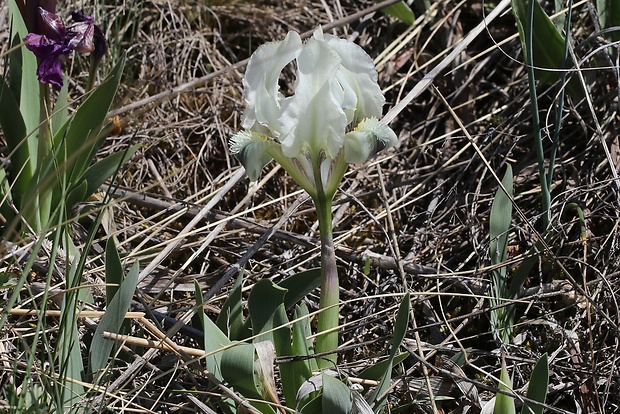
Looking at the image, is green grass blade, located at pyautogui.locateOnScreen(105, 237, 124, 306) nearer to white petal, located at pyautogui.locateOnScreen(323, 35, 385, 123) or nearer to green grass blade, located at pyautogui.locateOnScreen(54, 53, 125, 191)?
green grass blade, located at pyautogui.locateOnScreen(54, 53, 125, 191)

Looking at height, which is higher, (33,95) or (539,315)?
(33,95)

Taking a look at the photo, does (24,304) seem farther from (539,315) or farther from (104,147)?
(539,315)

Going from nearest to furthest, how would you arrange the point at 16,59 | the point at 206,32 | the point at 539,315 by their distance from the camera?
the point at 539,315 → the point at 16,59 → the point at 206,32

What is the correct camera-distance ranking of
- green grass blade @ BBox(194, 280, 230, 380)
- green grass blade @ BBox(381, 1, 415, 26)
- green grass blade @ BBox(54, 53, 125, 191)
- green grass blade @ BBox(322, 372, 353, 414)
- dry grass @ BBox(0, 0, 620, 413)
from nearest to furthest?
1. green grass blade @ BBox(322, 372, 353, 414)
2. green grass blade @ BBox(194, 280, 230, 380)
3. dry grass @ BBox(0, 0, 620, 413)
4. green grass blade @ BBox(54, 53, 125, 191)
5. green grass blade @ BBox(381, 1, 415, 26)

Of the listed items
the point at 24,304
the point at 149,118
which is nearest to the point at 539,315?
the point at 24,304

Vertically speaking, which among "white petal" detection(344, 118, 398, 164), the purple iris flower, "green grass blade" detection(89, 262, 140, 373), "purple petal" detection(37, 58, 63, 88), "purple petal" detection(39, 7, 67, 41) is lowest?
"green grass blade" detection(89, 262, 140, 373)

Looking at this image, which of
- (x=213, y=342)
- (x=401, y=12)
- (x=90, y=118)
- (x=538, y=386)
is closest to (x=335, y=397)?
(x=213, y=342)

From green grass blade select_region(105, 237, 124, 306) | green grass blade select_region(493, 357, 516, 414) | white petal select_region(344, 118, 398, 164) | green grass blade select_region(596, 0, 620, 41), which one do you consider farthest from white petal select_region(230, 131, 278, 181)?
green grass blade select_region(596, 0, 620, 41)
